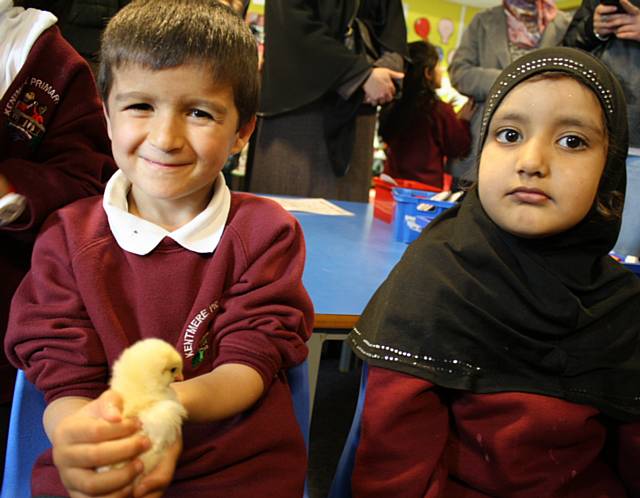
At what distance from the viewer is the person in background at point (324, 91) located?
262 cm

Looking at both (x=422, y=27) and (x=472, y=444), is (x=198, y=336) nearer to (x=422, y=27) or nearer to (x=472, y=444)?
(x=472, y=444)

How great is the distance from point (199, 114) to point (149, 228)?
0.19 m

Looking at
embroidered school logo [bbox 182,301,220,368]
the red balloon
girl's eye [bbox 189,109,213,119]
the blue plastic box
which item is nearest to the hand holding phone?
the blue plastic box

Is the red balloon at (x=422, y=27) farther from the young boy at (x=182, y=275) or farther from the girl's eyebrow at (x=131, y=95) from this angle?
the girl's eyebrow at (x=131, y=95)

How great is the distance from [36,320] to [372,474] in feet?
1.83

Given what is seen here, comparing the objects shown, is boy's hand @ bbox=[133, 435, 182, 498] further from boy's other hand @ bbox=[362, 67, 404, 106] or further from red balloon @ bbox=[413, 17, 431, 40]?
red balloon @ bbox=[413, 17, 431, 40]

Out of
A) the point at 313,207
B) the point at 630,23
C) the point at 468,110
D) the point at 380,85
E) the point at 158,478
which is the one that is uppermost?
the point at 630,23

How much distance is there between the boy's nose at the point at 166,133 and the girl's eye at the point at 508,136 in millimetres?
539

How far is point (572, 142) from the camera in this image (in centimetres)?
92

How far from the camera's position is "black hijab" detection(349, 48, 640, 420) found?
2.93 feet

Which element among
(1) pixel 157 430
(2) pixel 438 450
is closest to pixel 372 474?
(2) pixel 438 450

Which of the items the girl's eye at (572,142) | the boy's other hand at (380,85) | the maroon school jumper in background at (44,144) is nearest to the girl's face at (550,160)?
the girl's eye at (572,142)

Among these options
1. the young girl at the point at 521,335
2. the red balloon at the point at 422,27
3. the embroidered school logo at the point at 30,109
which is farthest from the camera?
the red balloon at the point at 422,27

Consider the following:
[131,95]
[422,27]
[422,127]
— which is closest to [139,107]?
[131,95]
